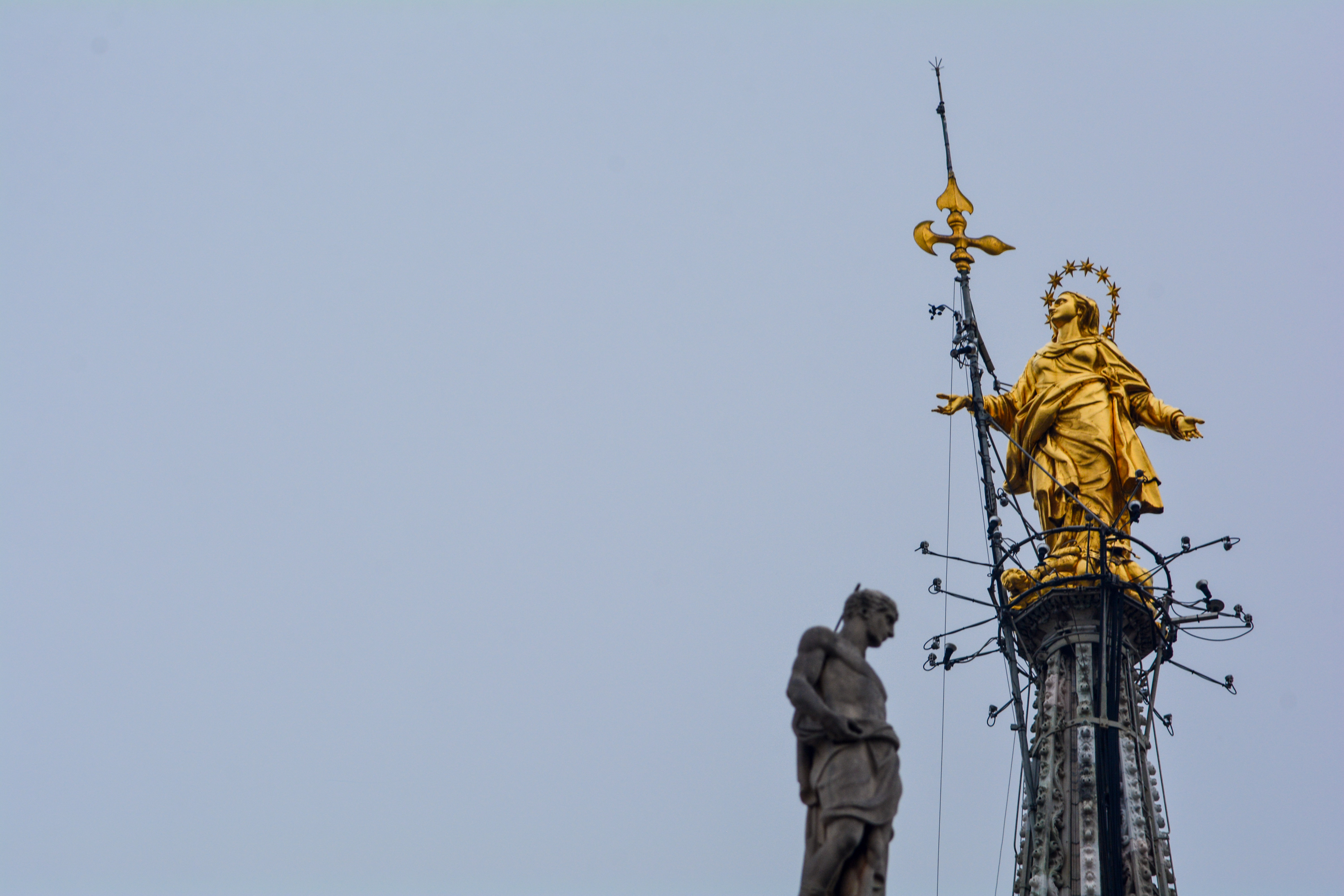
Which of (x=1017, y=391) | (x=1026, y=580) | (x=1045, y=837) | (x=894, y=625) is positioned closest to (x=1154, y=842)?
(x=1045, y=837)

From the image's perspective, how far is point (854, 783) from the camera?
16297mm

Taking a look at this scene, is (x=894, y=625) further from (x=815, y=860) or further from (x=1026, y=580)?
(x=1026, y=580)

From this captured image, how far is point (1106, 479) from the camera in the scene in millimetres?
33469

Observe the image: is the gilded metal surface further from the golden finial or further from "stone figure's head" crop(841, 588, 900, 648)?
"stone figure's head" crop(841, 588, 900, 648)

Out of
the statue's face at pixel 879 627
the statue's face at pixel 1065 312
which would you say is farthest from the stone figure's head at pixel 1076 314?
the statue's face at pixel 879 627

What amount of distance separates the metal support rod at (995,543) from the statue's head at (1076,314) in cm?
119

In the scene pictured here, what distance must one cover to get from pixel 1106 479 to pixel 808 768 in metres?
17.7

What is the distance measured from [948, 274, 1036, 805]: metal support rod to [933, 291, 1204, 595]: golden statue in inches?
10.4

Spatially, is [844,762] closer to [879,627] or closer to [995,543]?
[879,627]

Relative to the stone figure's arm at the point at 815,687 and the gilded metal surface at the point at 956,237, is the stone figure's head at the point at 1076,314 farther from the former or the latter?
the stone figure's arm at the point at 815,687

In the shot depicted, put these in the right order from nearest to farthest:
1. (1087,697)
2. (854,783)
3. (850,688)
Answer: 1. (854,783)
2. (850,688)
3. (1087,697)

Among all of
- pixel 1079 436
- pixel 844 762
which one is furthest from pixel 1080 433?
pixel 844 762

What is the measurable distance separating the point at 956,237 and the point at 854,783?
22.9m

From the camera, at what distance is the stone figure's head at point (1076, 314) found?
35.4m
